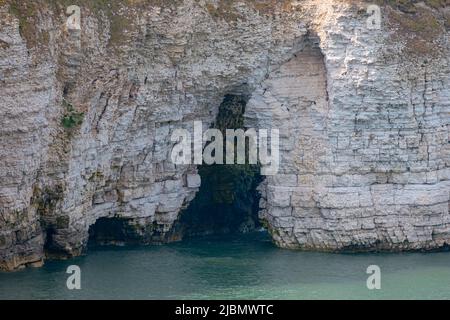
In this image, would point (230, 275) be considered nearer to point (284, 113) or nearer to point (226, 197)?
point (284, 113)

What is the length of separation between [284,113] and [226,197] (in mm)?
6541

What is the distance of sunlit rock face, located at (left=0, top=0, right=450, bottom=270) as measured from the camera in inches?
2559

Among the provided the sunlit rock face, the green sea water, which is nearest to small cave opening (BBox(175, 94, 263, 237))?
the sunlit rock face

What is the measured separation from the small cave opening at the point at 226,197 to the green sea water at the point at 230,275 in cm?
292

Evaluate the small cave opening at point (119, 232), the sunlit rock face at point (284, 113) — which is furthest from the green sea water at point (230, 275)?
the sunlit rock face at point (284, 113)

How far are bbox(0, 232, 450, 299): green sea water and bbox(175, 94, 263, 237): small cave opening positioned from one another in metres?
2.92

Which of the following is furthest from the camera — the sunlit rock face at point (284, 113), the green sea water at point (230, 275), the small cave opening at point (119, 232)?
the small cave opening at point (119, 232)

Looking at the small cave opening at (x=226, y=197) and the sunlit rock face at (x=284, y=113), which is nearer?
the sunlit rock face at (x=284, y=113)

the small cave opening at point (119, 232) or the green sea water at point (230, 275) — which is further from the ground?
the small cave opening at point (119, 232)

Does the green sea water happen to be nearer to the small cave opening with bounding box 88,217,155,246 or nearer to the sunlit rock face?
the small cave opening with bounding box 88,217,155,246

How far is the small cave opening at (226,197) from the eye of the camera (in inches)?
2793

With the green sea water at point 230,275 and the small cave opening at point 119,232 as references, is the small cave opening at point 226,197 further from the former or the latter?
the green sea water at point 230,275

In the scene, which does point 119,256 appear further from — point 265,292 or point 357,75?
point 357,75
